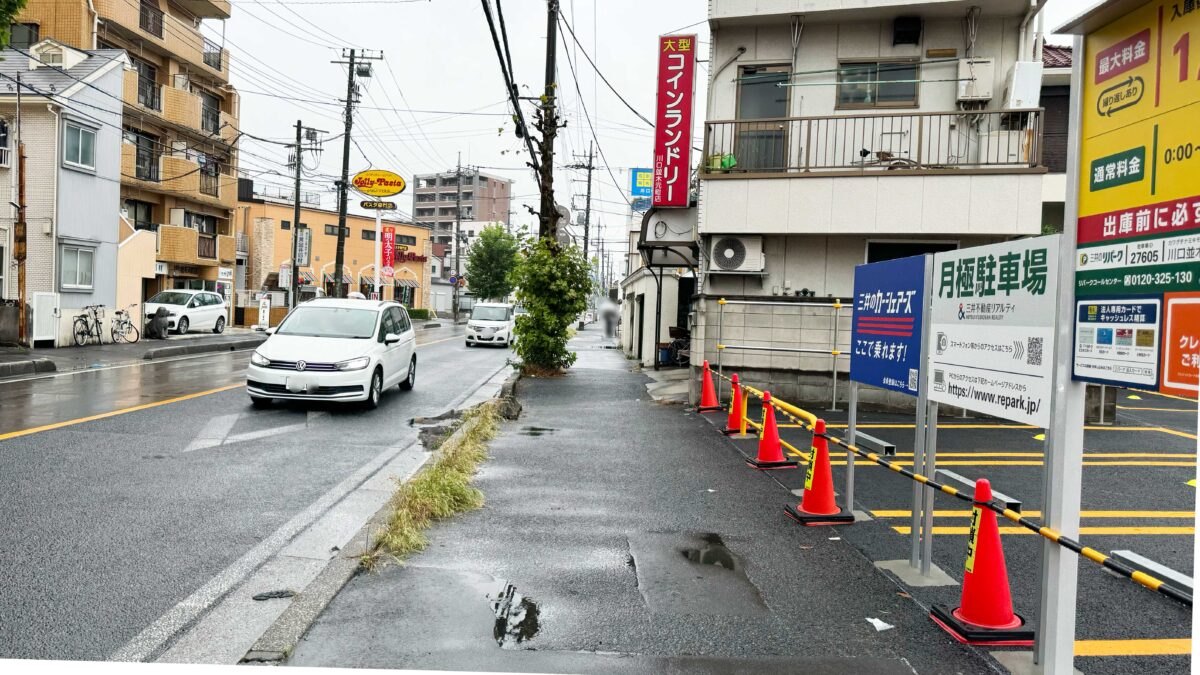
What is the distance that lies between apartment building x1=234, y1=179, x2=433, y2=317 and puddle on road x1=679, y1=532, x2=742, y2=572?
3978 centimetres

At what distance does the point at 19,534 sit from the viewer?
5375mm

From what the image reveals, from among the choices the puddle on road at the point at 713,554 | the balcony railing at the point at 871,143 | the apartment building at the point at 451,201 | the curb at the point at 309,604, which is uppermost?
the apartment building at the point at 451,201

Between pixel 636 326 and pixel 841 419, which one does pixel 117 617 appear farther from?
pixel 636 326

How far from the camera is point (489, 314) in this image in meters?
30.9

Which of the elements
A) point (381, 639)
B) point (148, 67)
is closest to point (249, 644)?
point (381, 639)

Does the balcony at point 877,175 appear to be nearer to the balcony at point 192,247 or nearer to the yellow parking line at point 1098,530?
the yellow parking line at point 1098,530

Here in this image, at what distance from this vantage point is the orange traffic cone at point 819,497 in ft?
21.1

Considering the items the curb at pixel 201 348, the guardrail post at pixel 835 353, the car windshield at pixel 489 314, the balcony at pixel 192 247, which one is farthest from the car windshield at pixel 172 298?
the guardrail post at pixel 835 353

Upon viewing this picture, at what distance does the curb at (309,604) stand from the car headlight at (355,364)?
20.1 ft

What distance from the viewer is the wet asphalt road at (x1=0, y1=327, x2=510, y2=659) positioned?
4.26 meters

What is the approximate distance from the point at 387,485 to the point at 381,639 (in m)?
3.68

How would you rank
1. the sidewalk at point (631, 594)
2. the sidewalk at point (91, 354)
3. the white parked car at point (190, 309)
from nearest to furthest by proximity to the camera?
the sidewalk at point (631, 594) < the sidewalk at point (91, 354) < the white parked car at point (190, 309)

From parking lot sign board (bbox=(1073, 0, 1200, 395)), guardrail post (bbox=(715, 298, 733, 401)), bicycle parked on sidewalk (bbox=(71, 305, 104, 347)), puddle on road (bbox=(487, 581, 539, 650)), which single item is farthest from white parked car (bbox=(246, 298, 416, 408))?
bicycle parked on sidewalk (bbox=(71, 305, 104, 347))

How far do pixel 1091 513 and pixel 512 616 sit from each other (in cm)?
529
